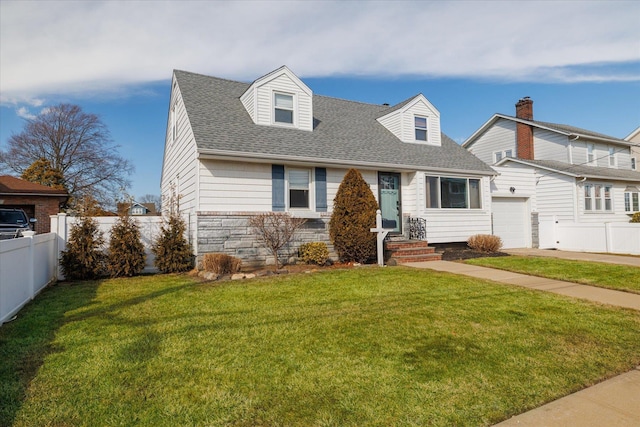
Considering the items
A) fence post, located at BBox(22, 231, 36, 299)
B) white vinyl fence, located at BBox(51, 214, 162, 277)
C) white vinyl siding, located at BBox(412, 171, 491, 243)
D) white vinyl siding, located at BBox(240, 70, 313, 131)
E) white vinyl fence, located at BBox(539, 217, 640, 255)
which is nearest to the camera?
fence post, located at BBox(22, 231, 36, 299)

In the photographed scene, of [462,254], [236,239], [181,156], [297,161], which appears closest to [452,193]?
[462,254]

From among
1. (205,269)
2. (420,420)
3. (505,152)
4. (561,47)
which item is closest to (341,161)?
(205,269)

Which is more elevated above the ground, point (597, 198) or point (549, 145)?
point (549, 145)

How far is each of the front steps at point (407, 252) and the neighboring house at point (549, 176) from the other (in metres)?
5.17

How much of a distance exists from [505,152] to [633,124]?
43.0ft

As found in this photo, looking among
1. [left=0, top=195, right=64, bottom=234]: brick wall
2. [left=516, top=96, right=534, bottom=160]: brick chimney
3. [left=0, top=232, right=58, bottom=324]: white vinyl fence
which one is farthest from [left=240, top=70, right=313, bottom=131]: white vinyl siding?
[left=516, top=96, right=534, bottom=160]: brick chimney

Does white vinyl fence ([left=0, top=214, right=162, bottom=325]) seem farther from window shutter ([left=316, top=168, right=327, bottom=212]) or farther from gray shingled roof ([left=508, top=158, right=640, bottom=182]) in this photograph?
gray shingled roof ([left=508, top=158, right=640, bottom=182])

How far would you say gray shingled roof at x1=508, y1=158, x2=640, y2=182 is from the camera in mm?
17969

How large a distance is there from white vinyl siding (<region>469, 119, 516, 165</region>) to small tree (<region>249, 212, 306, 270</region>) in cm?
1930

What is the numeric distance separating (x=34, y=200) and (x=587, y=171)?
97.5 feet

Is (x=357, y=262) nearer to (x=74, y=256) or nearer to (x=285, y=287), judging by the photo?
(x=285, y=287)

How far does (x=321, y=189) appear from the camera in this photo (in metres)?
11.2

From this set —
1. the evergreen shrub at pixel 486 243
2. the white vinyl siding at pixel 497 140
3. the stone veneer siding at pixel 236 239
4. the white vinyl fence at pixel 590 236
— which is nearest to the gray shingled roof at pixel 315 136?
the stone veneer siding at pixel 236 239

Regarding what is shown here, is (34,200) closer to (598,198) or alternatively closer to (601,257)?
(601,257)
